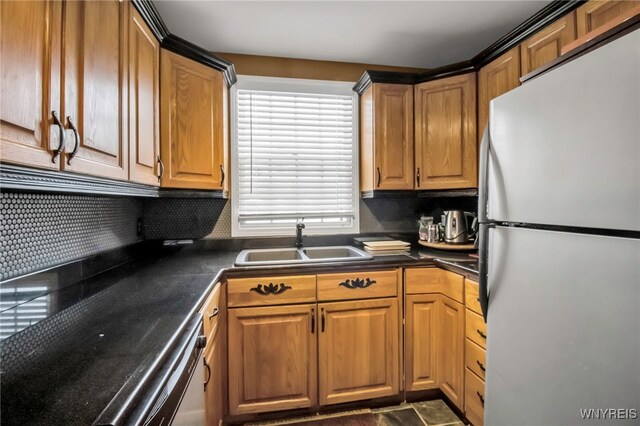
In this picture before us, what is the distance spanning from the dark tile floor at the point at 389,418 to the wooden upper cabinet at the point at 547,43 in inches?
81.1

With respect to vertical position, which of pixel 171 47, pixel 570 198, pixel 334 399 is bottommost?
pixel 334 399

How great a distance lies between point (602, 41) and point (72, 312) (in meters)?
1.94

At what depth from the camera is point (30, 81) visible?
68 cm

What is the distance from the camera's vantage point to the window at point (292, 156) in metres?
2.20

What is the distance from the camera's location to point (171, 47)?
5.23 ft

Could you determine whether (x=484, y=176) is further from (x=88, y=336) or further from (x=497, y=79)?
(x=88, y=336)

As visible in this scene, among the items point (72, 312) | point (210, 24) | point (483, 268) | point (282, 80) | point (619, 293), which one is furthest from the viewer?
point (282, 80)

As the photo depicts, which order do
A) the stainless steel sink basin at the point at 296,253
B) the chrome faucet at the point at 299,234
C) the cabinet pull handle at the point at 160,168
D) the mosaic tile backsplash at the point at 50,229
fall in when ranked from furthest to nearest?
the chrome faucet at the point at 299,234, the stainless steel sink basin at the point at 296,253, the cabinet pull handle at the point at 160,168, the mosaic tile backsplash at the point at 50,229

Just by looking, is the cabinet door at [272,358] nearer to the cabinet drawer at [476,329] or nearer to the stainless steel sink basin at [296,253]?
the stainless steel sink basin at [296,253]

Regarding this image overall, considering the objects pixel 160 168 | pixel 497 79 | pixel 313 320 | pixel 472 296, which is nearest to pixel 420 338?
pixel 472 296

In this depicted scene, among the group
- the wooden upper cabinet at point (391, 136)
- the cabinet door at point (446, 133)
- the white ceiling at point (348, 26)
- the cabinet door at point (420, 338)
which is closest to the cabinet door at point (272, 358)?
the cabinet door at point (420, 338)

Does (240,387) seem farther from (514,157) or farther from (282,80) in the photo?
(282,80)

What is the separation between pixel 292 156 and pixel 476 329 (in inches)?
66.3

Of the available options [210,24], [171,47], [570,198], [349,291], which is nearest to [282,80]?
[210,24]
